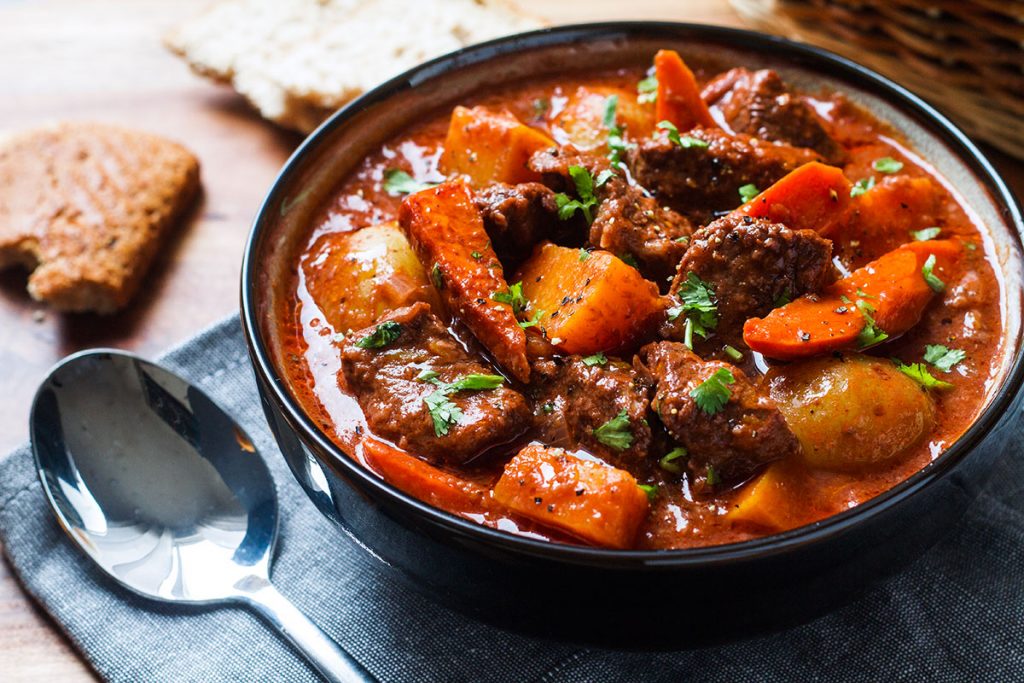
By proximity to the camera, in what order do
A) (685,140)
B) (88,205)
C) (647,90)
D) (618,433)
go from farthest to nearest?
(88,205)
(647,90)
(685,140)
(618,433)

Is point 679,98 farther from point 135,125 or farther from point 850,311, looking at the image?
point 135,125

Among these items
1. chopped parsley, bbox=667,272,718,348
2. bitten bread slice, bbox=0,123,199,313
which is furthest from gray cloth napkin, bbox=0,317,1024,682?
bitten bread slice, bbox=0,123,199,313

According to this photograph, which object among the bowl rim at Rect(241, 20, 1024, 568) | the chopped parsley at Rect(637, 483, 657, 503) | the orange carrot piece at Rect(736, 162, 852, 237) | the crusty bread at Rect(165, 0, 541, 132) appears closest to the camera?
the bowl rim at Rect(241, 20, 1024, 568)

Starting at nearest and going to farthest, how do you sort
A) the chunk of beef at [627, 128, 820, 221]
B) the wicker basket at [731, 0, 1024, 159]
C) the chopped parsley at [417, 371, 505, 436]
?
1. the chopped parsley at [417, 371, 505, 436]
2. the chunk of beef at [627, 128, 820, 221]
3. the wicker basket at [731, 0, 1024, 159]

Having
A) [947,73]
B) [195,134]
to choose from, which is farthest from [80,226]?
[947,73]

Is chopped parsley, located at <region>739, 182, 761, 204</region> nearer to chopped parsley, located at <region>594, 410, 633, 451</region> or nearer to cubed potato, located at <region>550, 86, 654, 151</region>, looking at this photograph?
cubed potato, located at <region>550, 86, 654, 151</region>

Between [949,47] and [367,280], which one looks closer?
[367,280]

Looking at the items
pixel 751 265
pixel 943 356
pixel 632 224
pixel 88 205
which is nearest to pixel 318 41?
pixel 88 205
